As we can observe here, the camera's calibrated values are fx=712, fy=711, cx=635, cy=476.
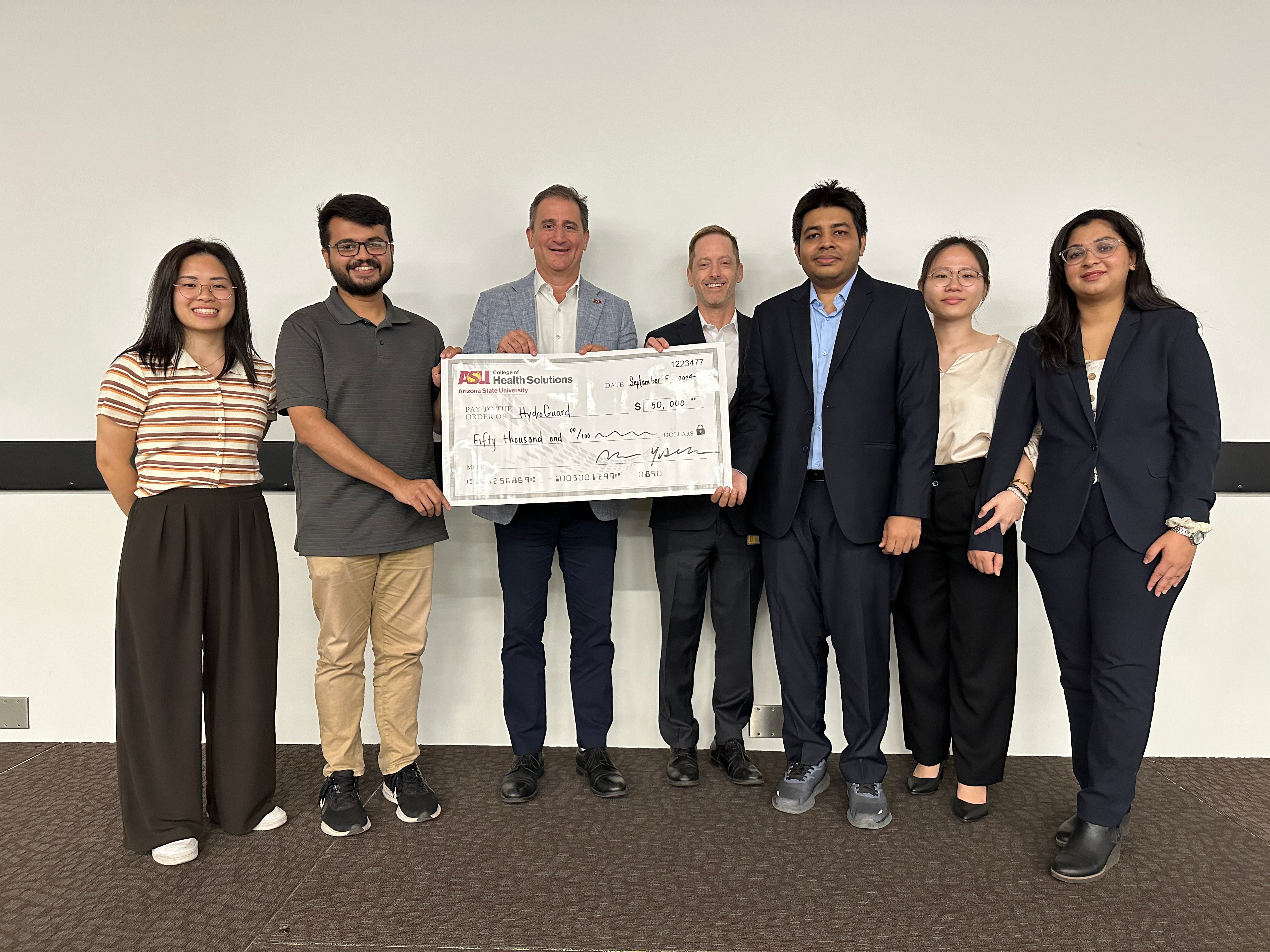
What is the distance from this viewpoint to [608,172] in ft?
8.77

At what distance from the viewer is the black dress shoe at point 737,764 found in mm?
2404

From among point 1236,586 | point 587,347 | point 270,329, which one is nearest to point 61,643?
point 270,329

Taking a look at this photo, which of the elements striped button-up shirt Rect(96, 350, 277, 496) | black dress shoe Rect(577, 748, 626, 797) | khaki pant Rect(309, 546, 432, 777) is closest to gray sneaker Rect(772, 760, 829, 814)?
black dress shoe Rect(577, 748, 626, 797)

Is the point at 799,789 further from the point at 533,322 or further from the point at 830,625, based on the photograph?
the point at 533,322

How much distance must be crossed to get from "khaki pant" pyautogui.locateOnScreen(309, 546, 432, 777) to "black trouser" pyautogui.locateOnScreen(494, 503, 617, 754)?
28cm

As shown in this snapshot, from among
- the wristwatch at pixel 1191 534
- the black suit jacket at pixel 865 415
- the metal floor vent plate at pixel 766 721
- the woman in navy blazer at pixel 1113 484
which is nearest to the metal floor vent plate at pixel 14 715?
the metal floor vent plate at pixel 766 721

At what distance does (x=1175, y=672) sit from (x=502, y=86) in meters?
3.37

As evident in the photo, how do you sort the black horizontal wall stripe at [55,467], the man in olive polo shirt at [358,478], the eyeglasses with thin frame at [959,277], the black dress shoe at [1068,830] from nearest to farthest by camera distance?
the black dress shoe at [1068,830] < the man in olive polo shirt at [358,478] < the eyeglasses with thin frame at [959,277] < the black horizontal wall stripe at [55,467]

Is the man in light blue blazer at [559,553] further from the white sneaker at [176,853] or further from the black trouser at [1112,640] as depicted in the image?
the black trouser at [1112,640]

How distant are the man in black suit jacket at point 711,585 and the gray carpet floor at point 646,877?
17cm

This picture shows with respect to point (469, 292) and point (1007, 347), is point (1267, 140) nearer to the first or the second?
point (1007, 347)

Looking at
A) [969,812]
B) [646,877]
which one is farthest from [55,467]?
[969,812]

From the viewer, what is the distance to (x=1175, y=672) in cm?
270

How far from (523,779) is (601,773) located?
0.84ft
